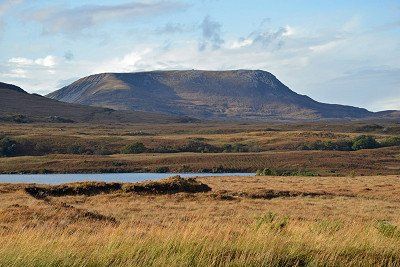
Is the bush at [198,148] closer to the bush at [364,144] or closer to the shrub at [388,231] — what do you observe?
the bush at [364,144]

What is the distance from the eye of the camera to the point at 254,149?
382 ft

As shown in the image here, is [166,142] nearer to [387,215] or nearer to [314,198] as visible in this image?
[314,198]

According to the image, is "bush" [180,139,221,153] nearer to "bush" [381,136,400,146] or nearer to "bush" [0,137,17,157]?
"bush" [0,137,17,157]

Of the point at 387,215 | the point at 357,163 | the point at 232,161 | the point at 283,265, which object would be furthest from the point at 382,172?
the point at 283,265

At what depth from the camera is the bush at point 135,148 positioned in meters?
107

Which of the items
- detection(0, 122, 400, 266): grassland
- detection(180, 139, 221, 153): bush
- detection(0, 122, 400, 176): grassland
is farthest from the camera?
detection(180, 139, 221, 153): bush

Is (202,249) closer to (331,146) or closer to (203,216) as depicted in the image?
(203,216)

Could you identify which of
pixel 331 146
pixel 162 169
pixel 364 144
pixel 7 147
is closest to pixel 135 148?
Result: pixel 7 147

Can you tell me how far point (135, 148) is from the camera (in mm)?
108562

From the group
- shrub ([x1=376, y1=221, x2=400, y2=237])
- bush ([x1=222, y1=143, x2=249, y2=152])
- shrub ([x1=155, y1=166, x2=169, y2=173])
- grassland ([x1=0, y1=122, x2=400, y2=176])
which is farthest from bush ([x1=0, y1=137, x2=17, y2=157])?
shrub ([x1=376, y1=221, x2=400, y2=237])

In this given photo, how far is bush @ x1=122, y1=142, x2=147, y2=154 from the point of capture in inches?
4218

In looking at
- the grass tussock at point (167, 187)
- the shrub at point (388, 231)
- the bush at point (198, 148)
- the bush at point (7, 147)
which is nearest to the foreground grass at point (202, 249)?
the shrub at point (388, 231)

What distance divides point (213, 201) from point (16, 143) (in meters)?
76.0

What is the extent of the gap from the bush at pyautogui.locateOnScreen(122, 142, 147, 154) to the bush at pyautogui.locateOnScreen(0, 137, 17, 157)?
688 inches
